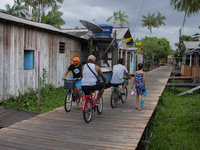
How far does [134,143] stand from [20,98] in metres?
6.24

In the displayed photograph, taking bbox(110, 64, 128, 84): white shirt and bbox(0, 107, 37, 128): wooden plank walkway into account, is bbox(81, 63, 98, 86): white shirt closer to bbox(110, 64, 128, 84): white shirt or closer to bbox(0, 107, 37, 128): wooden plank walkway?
bbox(110, 64, 128, 84): white shirt

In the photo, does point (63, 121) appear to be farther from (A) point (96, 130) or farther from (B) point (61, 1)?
(B) point (61, 1)

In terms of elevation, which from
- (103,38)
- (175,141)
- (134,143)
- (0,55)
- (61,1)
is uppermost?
(61,1)

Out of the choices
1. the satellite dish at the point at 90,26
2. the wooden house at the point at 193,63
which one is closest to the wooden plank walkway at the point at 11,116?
the satellite dish at the point at 90,26

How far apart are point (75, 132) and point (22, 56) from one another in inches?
220

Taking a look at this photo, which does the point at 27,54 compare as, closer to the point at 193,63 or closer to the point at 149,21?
the point at 193,63

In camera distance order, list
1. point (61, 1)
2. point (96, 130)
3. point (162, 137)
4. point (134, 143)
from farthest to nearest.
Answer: point (61, 1) → point (162, 137) → point (96, 130) → point (134, 143)

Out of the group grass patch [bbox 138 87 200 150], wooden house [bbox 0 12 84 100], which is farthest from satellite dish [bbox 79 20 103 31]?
grass patch [bbox 138 87 200 150]

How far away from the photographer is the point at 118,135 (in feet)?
15.3

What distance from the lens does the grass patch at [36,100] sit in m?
8.23

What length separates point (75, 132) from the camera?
478cm

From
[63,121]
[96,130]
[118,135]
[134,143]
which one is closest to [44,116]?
[63,121]

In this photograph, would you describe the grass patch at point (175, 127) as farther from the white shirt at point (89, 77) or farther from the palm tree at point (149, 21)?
the palm tree at point (149, 21)

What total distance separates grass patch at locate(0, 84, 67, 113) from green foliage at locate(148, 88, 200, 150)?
4184 millimetres
